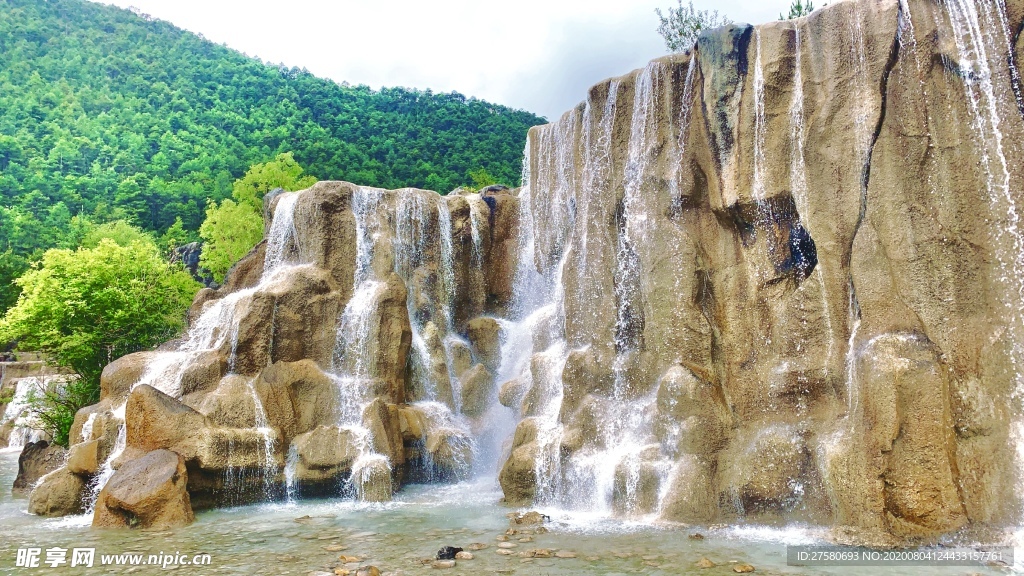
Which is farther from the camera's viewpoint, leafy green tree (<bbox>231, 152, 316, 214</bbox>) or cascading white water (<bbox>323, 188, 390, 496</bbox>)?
leafy green tree (<bbox>231, 152, 316, 214</bbox>)

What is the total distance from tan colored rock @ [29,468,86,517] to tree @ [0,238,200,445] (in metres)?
5.51

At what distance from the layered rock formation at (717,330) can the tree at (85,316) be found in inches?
114

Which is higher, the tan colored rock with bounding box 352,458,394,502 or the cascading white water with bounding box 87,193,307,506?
the cascading white water with bounding box 87,193,307,506

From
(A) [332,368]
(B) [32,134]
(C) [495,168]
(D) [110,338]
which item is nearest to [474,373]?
(A) [332,368]

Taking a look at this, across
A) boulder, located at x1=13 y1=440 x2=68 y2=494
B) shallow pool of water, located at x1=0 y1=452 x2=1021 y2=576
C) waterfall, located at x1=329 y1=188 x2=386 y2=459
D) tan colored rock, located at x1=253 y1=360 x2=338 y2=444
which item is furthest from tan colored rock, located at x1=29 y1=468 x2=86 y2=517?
waterfall, located at x1=329 y1=188 x2=386 y2=459

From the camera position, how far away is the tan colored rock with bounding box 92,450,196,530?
11.6 metres

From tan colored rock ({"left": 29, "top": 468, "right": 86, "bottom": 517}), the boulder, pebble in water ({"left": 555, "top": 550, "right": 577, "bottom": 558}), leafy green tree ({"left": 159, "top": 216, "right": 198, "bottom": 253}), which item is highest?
leafy green tree ({"left": 159, "top": 216, "right": 198, "bottom": 253})

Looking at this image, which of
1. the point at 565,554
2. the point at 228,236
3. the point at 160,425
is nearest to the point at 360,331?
the point at 160,425

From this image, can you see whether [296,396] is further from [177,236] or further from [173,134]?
[173,134]

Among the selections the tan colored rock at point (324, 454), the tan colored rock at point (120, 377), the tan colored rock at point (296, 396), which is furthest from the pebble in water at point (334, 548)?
the tan colored rock at point (120, 377)

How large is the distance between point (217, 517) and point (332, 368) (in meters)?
4.93

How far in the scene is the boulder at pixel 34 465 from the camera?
1598cm

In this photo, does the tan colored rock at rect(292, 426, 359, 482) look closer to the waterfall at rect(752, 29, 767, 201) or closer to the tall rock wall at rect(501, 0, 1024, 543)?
the tall rock wall at rect(501, 0, 1024, 543)

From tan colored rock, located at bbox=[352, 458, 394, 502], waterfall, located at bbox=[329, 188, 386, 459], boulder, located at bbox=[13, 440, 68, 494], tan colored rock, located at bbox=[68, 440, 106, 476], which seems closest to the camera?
tan colored rock, located at bbox=[68, 440, 106, 476]
